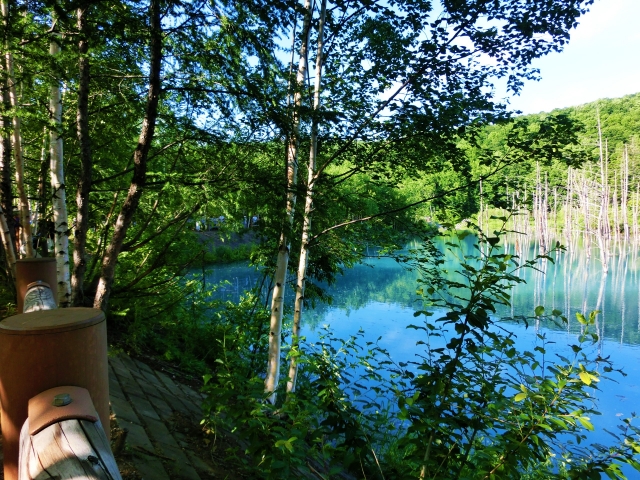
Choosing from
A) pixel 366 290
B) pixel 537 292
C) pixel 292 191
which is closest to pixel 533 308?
pixel 537 292

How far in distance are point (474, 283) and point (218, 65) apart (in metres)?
2.54

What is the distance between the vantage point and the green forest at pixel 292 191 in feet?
7.43

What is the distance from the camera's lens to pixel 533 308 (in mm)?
19125

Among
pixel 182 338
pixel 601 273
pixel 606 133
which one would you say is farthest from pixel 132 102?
pixel 606 133

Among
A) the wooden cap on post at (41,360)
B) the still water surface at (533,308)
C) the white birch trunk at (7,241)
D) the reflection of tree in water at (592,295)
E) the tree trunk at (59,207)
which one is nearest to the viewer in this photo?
the wooden cap on post at (41,360)

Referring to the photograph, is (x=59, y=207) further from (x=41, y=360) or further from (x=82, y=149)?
(x=41, y=360)

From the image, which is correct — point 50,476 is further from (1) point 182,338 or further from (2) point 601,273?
(2) point 601,273

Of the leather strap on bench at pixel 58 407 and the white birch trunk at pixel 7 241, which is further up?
the white birch trunk at pixel 7 241

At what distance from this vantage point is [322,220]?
6637mm

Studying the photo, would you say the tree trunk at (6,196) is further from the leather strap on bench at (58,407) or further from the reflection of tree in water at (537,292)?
the reflection of tree in water at (537,292)

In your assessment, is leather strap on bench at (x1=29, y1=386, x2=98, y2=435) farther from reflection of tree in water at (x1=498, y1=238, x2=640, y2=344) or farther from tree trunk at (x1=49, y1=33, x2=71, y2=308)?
reflection of tree in water at (x1=498, y1=238, x2=640, y2=344)

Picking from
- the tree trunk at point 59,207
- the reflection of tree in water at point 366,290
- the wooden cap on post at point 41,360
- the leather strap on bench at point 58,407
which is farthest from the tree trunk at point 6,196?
the reflection of tree in water at point 366,290

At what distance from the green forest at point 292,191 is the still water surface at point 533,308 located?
1861 mm

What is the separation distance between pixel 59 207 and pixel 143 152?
5.02 feet
